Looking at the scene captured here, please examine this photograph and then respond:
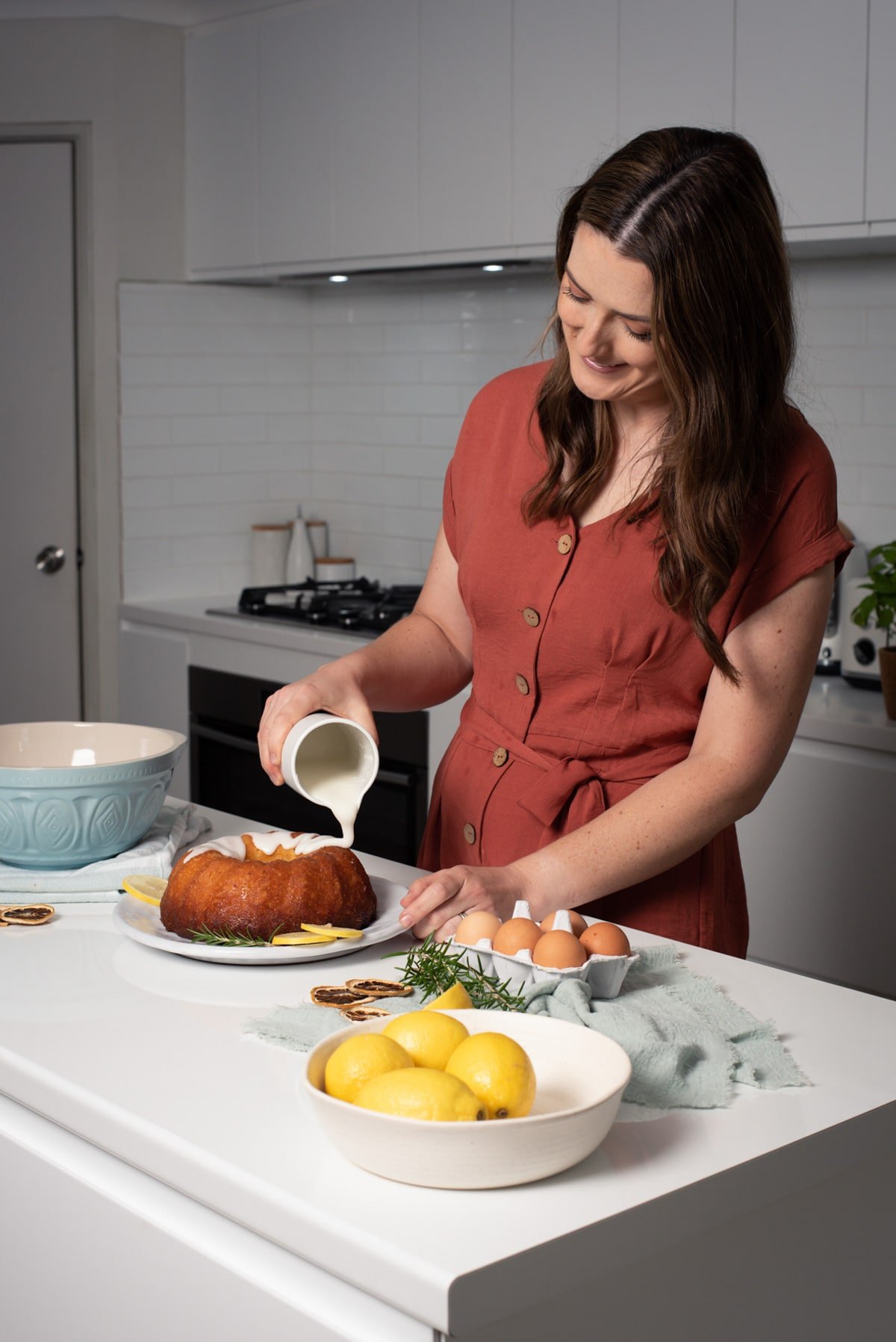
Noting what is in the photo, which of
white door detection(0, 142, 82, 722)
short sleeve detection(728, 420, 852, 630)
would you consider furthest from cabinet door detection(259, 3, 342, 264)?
short sleeve detection(728, 420, 852, 630)

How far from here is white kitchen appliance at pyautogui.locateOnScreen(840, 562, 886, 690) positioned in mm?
2861

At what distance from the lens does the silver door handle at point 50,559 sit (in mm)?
4082

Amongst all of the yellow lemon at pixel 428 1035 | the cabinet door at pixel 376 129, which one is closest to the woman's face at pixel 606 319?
the yellow lemon at pixel 428 1035

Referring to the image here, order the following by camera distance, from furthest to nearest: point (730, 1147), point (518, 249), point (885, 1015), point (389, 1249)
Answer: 1. point (518, 249)
2. point (885, 1015)
3. point (730, 1147)
4. point (389, 1249)

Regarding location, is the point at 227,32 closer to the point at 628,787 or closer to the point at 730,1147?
the point at 628,787

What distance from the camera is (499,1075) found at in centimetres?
93

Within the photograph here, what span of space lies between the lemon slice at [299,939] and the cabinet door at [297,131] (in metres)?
2.81

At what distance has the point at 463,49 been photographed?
3373 mm

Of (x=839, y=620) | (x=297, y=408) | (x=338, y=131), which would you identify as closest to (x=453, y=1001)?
(x=839, y=620)

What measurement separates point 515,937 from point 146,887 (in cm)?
43

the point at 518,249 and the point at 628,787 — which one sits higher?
the point at 518,249

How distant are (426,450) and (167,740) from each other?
2596mm

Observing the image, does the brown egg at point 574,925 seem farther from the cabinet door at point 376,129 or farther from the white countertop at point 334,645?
the cabinet door at point 376,129

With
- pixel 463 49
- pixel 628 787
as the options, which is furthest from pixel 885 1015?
pixel 463 49
